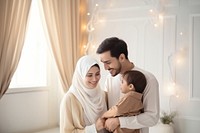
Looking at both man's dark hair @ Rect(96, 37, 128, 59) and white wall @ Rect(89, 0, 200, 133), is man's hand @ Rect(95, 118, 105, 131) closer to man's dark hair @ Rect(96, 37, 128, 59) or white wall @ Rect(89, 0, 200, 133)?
man's dark hair @ Rect(96, 37, 128, 59)

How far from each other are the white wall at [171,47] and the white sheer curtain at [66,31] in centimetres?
56

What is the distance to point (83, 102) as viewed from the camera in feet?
6.59

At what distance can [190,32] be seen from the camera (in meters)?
3.30

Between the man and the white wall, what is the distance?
1458 mm

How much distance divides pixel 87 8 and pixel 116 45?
2.30 meters

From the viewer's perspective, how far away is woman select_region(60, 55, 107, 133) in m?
1.93

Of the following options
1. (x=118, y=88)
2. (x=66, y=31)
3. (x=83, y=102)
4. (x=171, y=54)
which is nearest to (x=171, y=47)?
(x=171, y=54)

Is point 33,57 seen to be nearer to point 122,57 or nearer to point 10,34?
point 10,34

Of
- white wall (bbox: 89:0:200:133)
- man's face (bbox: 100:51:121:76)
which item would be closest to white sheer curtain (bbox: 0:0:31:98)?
man's face (bbox: 100:51:121:76)

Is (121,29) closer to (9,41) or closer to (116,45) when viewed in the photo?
(9,41)

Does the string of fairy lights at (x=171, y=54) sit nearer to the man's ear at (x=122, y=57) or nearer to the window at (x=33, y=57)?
the window at (x=33, y=57)

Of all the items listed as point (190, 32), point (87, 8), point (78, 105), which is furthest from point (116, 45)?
point (87, 8)

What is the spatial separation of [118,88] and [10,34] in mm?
1382

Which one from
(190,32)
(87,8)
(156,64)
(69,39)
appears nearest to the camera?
(190,32)
